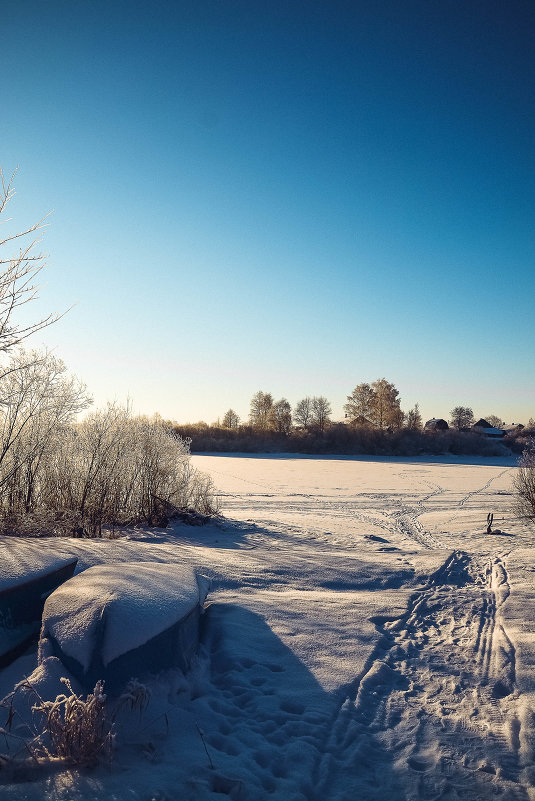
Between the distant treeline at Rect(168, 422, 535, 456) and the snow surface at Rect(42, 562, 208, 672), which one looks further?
the distant treeline at Rect(168, 422, 535, 456)

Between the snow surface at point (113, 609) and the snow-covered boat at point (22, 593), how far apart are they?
14.7 inches

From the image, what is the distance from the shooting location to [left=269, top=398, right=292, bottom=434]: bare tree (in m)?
59.6

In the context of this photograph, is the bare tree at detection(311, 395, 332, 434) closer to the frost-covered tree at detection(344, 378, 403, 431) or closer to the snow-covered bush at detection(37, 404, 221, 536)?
the frost-covered tree at detection(344, 378, 403, 431)

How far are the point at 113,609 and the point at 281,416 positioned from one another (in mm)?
58707

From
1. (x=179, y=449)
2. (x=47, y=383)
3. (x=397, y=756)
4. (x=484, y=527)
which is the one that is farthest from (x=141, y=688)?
(x=484, y=527)

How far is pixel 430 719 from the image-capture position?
131 inches

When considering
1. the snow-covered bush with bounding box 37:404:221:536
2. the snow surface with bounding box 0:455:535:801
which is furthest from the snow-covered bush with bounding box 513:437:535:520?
the snow-covered bush with bounding box 37:404:221:536

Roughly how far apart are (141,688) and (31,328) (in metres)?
3.71

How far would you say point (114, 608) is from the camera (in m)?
3.09

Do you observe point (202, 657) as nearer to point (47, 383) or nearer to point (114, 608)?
point (114, 608)

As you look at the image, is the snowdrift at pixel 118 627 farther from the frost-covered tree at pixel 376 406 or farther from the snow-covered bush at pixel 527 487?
the frost-covered tree at pixel 376 406

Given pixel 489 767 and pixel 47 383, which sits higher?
pixel 47 383

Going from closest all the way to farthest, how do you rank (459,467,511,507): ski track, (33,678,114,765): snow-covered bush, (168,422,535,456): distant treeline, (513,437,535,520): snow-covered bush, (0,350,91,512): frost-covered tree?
1. (33,678,114,765): snow-covered bush
2. (0,350,91,512): frost-covered tree
3. (513,437,535,520): snow-covered bush
4. (459,467,511,507): ski track
5. (168,422,535,456): distant treeline

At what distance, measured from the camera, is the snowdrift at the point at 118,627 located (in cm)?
291
